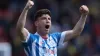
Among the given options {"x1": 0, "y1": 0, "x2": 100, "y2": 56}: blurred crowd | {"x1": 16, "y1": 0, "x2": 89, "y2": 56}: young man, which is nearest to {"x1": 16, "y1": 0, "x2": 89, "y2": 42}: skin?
{"x1": 16, "y1": 0, "x2": 89, "y2": 56}: young man

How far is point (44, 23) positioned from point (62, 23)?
6712 millimetres

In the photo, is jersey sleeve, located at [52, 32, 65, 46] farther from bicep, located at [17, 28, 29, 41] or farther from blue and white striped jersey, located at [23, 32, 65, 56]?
bicep, located at [17, 28, 29, 41]

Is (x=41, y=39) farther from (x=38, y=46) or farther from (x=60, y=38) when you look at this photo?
(x=60, y=38)

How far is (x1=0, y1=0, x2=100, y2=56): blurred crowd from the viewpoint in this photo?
12828mm

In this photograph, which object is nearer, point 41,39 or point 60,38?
point 41,39

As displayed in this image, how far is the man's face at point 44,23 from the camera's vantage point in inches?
273

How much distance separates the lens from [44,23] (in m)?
6.94

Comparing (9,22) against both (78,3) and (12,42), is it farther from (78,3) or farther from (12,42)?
(78,3)

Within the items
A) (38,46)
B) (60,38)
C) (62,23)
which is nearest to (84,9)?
(60,38)

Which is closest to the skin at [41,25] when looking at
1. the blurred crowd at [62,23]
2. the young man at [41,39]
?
the young man at [41,39]

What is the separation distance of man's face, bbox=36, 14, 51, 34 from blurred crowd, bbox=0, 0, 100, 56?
5.16 meters

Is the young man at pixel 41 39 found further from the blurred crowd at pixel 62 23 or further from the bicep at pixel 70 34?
the blurred crowd at pixel 62 23

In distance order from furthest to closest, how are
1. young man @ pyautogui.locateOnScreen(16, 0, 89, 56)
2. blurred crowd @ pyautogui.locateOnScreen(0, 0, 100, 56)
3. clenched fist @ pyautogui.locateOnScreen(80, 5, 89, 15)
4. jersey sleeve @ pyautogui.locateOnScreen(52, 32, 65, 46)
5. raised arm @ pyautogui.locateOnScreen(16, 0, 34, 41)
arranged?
blurred crowd @ pyautogui.locateOnScreen(0, 0, 100, 56), jersey sleeve @ pyautogui.locateOnScreen(52, 32, 65, 46), clenched fist @ pyautogui.locateOnScreen(80, 5, 89, 15), young man @ pyautogui.locateOnScreen(16, 0, 89, 56), raised arm @ pyautogui.locateOnScreen(16, 0, 34, 41)

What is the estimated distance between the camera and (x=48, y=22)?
6.93 metres
